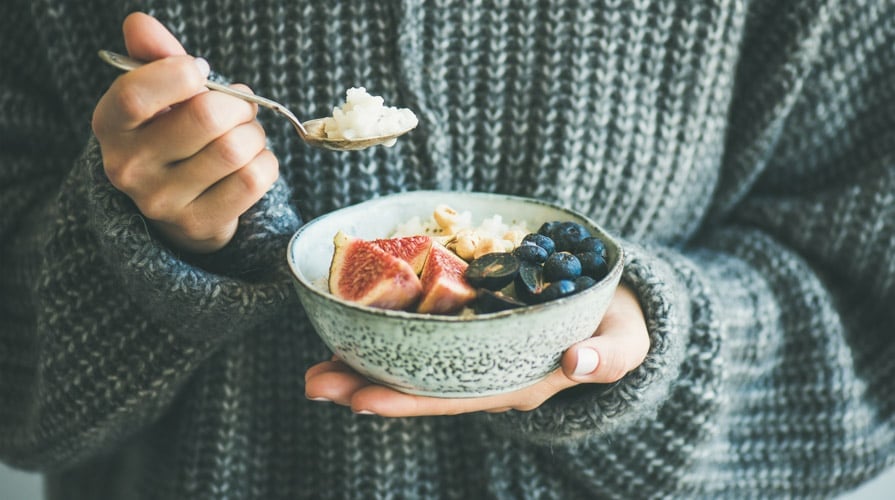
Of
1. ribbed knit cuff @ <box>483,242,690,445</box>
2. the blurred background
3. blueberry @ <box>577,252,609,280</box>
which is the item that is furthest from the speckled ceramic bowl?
the blurred background

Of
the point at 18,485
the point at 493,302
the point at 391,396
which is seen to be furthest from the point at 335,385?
the point at 18,485

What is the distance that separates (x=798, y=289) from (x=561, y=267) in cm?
53

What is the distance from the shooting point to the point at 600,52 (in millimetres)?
847

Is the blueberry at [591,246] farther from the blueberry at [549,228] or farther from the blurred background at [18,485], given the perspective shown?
the blurred background at [18,485]

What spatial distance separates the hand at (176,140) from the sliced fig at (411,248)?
4.7 inches

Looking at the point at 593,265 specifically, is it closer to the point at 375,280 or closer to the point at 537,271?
the point at 537,271

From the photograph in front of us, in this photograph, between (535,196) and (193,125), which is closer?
(193,125)

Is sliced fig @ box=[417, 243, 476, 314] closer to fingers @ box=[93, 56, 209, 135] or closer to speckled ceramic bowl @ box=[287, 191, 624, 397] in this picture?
speckled ceramic bowl @ box=[287, 191, 624, 397]

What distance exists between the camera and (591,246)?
60cm

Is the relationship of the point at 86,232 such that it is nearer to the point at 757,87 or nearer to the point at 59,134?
the point at 59,134

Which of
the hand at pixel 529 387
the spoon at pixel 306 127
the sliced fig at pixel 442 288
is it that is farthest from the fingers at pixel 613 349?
the spoon at pixel 306 127

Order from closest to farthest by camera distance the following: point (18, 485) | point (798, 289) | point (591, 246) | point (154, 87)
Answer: point (154, 87)
point (591, 246)
point (798, 289)
point (18, 485)

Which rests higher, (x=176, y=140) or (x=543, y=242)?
(x=176, y=140)

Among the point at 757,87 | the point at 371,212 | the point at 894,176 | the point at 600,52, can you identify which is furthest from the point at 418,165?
the point at 894,176
